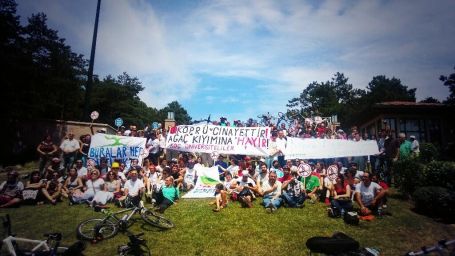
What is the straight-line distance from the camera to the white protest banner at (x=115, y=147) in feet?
53.6

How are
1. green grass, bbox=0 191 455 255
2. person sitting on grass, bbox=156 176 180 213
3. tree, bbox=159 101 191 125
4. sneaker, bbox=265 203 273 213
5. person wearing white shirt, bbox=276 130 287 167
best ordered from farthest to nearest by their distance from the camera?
tree, bbox=159 101 191 125, person wearing white shirt, bbox=276 130 287 167, person sitting on grass, bbox=156 176 180 213, sneaker, bbox=265 203 273 213, green grass, bbox=0 191 455 255

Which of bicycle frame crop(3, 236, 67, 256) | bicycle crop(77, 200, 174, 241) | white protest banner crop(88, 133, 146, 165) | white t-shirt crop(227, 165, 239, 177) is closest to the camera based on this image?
bicycle frame crop(3, 236, 67, 256)

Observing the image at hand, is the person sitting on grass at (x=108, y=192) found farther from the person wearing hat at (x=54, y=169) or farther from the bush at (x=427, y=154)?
the bush at (x=427, y=154)

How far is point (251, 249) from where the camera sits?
8398 mm

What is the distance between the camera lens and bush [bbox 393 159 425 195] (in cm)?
1198

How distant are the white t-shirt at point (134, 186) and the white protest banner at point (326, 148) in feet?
23.9

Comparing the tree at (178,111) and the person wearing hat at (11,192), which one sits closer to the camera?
the person wearing hat at (11,192)

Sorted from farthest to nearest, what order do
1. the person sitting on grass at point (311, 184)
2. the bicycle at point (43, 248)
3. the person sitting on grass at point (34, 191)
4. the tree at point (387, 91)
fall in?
the tree at point (387, 91) < the person sitting on grass at point (311, 184) < the person sitting on grass at point (34, 191) < the bicycle at point (43, 248)

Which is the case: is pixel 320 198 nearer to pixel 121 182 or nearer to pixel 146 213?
pixel 146 213

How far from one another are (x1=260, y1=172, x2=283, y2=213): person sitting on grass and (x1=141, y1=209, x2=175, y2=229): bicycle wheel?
3.77 metres

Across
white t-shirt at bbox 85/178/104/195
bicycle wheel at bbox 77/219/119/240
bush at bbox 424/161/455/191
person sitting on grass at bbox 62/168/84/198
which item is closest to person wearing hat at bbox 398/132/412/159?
bush at bbox 424/161/455/191

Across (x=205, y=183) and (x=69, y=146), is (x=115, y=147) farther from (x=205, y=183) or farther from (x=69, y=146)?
(x=205, y=183)

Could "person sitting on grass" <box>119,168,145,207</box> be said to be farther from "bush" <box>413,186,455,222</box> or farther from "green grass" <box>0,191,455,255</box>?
"bush" <box>413,186,455,222</box>

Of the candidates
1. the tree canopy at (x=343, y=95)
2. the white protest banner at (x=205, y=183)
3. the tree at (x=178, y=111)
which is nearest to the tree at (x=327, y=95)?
the tree canopy at (x=343, y=95)
